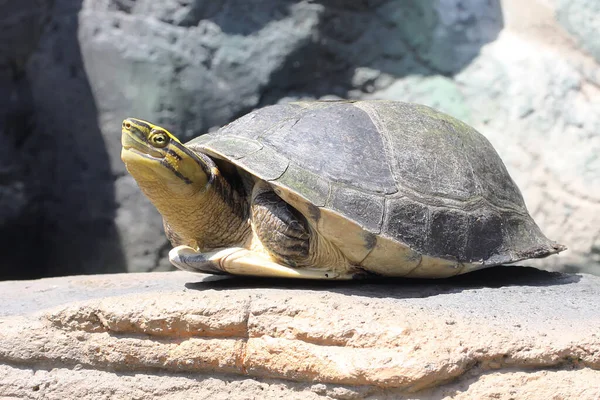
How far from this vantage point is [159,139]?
2.21 meters

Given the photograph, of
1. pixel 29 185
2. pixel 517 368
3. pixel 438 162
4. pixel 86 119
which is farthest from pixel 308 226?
pixel 29 185

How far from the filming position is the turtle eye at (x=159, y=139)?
2.21m

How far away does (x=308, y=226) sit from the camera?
7.56ft

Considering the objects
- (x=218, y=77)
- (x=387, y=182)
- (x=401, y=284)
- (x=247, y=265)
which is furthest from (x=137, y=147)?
(x=218, y=77)

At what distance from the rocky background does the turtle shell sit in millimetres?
1891

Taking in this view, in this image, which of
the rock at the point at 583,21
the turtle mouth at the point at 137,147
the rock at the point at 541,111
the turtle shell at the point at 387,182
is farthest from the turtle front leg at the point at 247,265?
the rock at the point at 583,21

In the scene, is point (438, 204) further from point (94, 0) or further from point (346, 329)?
point (94, 0)

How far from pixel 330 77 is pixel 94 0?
5.66ft

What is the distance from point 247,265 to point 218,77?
2.60 meters

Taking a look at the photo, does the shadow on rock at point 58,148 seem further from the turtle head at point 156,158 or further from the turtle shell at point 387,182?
the turtle head at point 156,158

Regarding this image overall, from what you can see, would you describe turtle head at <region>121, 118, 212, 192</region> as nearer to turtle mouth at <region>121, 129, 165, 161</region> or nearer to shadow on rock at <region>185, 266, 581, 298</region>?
turtle mouth at <region>121, 129, 165, 161</region>

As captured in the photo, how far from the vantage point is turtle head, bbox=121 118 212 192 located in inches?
86.9

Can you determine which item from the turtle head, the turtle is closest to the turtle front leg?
the turtle

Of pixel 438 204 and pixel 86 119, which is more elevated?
pixel 438 204
